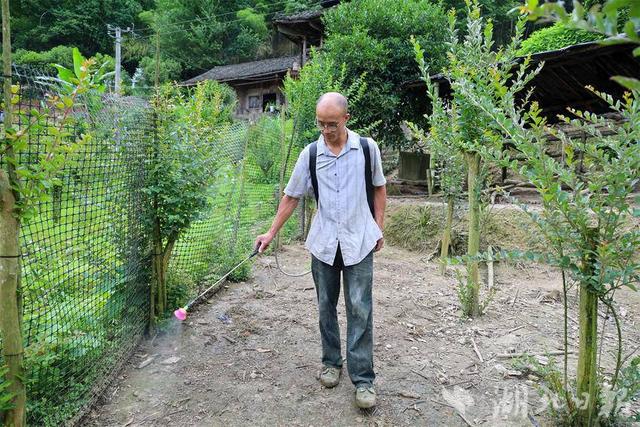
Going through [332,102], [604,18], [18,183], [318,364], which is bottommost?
[318,364]

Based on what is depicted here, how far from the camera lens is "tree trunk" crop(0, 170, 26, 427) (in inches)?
63.7

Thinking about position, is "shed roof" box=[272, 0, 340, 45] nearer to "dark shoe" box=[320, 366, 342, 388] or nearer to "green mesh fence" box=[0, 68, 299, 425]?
"green mesh fence" box=[0, 68, 299, 425]

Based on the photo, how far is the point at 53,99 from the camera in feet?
5.70

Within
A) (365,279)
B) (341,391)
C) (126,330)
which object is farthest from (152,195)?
(341,391)

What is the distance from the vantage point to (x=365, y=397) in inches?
97.2

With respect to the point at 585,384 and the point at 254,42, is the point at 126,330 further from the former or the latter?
the point at 254,42

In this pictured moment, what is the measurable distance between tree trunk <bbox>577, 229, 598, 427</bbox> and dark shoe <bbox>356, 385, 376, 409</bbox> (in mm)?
1032

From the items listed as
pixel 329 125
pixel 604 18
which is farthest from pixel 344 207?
pixel 604 18

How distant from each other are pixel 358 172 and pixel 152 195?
1.59 meters

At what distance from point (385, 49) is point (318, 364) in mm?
8414

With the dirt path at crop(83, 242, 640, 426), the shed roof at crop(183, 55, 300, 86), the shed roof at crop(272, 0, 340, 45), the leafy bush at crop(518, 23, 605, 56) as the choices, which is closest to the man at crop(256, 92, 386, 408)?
the dirt path at crop(83, 242, 640, 426)

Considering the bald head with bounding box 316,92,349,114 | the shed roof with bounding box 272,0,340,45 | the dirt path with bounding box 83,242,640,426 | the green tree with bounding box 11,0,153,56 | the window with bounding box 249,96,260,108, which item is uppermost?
the green tree with bounding box 11,0,153,56

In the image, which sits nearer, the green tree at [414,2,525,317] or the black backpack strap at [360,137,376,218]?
the black backpack strap at [360,137,376,218]

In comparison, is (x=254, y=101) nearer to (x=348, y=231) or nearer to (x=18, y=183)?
(x=348, y=231)
